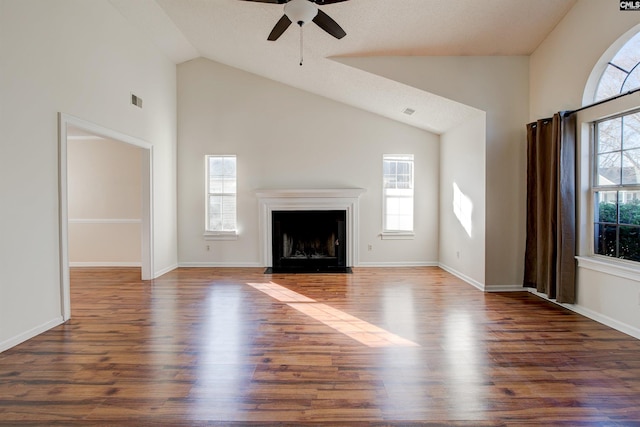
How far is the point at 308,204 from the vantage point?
635 centimetres

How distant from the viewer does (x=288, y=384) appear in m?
2.30

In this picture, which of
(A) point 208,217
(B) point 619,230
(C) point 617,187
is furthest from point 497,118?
(A) point 208,217

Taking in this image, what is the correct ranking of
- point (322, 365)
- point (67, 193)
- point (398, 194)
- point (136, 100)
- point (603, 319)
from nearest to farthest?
point (322, 365)
point (603, 319)
point (67, 193)
point (136, 100)
point (398, 194)

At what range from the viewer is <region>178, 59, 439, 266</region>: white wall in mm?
6430

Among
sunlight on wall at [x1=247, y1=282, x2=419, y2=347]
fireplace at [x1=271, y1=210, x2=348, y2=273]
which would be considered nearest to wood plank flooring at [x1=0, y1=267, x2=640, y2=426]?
sunlight on wall at [x1=247, y1=282, x2=419, y2=347]

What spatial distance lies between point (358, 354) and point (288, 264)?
3815mm

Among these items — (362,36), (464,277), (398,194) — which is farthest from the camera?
(398,194)

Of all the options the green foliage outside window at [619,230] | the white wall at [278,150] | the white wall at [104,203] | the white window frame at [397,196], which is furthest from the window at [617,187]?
the white wall at [104,203]

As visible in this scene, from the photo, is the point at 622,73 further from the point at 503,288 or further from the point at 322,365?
the point at 322,365

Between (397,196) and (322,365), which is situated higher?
(397,196)

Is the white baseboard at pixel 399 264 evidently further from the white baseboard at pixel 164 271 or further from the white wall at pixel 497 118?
the white baseboard at pixel 164 271

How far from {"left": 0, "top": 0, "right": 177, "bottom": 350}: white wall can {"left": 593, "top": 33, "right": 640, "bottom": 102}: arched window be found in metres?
5.67

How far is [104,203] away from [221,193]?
2213mm

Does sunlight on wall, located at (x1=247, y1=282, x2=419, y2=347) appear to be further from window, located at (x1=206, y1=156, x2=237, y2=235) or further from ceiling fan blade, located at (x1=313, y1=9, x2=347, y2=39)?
ceiling fan blade, located at (x1=313, y1=9, x2=347, y2=39)
